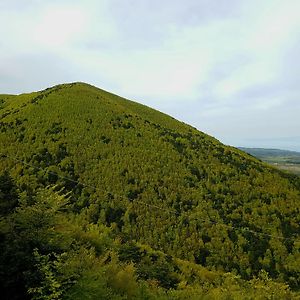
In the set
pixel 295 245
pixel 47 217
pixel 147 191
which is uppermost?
pixel 47 217

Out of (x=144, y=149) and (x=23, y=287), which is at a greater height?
(x=144, y=149)

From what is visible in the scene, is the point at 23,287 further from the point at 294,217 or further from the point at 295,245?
the point at 294,217

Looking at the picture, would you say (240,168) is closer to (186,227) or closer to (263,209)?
(263,209)

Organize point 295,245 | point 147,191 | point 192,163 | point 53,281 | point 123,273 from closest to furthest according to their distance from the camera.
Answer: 1. point 53,281
2. point 123,273
3. point 295,245
4. point 147,191
5. point 192,163

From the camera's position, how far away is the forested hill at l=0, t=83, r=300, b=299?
8.67 metres

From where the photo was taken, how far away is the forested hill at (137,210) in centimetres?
867

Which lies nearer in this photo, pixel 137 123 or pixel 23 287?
pixel 23 287

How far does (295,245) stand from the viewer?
2194cm

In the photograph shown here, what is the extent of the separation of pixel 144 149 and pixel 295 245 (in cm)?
1524

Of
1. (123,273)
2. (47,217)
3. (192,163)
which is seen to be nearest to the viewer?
(47,217)

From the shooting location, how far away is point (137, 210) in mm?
24516

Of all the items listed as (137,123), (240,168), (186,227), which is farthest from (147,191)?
(137,123)

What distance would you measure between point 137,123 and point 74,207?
16774mm

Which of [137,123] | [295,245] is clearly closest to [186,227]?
[295,245]
